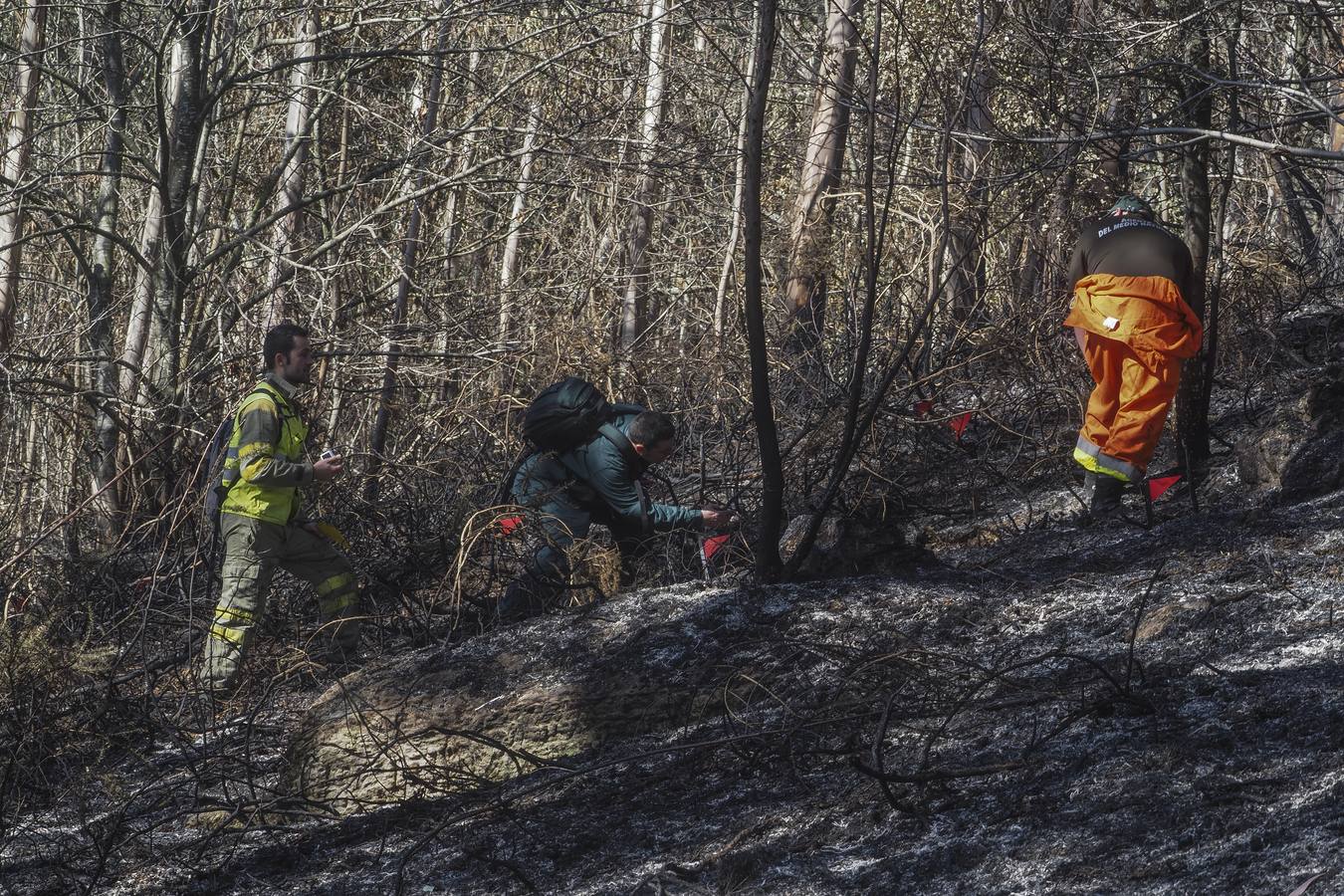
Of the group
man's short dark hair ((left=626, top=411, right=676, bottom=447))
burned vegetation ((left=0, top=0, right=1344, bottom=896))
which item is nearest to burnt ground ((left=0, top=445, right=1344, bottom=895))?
burned vegetation ((left=0, top=0, right=1344, bottom=896))

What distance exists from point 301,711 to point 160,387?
3.78 metres

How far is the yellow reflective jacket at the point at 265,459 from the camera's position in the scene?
5832 millimetres

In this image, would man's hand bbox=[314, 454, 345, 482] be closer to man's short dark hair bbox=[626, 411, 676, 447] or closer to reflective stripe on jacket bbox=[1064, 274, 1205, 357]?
man's short dark hair bbox=[626, 411, 676, 447]

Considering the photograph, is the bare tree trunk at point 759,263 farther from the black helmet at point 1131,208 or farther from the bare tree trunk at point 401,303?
the bare tree trunk at point 401,303

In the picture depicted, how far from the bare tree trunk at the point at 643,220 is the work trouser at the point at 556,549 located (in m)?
4.26

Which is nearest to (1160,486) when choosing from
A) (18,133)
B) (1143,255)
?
(1143,255)

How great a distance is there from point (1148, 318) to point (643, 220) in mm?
6458

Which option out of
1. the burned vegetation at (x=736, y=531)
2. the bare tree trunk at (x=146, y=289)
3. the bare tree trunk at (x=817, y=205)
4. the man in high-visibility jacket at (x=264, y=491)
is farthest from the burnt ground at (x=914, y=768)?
the bare tree trunk at (x=817, y=205)

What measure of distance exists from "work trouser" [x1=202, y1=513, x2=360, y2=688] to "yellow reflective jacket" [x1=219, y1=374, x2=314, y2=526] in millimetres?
70

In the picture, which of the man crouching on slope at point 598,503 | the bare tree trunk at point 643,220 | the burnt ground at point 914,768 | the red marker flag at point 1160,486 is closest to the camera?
the burnt ground at point 914,768

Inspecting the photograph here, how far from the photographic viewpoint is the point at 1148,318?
607 centimetres

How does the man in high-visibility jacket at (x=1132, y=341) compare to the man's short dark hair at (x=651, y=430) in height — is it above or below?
above

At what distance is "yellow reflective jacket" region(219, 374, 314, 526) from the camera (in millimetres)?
5832

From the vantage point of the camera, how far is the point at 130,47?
963 centimetres
